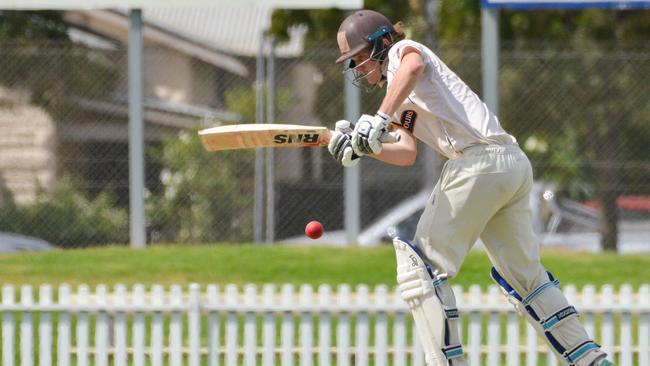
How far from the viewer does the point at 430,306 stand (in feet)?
17.5

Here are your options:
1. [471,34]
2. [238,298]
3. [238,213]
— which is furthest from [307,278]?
[471,34]

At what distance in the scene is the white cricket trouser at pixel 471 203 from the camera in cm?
541

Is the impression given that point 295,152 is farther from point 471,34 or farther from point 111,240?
point 471,34

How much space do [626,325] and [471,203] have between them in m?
2.70

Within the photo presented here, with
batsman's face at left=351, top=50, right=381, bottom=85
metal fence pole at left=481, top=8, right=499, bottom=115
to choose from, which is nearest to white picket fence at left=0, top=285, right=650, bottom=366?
batsman's face at left=351, top=50, right=381, bottom=85

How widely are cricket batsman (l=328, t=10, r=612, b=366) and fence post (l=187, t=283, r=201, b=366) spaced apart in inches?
87.0

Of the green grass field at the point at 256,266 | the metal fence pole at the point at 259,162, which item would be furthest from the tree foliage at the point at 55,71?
the green grass field at the point at 256,266

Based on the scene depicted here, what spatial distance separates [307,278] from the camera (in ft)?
33.4

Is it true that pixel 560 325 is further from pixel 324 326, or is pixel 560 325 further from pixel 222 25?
pixel 222 25

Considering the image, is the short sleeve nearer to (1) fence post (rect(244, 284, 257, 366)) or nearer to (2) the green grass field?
(1) fence post (rect(244, 284, 257, 366))

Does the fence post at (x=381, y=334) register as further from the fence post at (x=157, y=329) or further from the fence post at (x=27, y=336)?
the fence post at (x=27, y=336)

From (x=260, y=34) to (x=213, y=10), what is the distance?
0.53 metres

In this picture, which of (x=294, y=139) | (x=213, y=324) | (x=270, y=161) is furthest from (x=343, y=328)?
(x=270, y=161)

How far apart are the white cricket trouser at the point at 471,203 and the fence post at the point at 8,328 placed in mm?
3131
